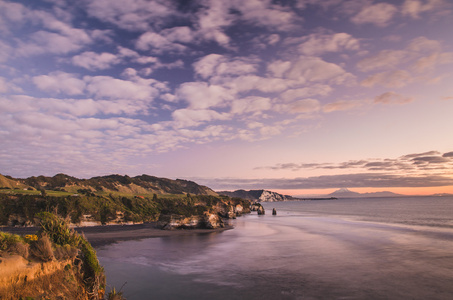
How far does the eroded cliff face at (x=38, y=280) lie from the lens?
36.2 ft

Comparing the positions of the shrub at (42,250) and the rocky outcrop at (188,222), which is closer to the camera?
the shrub at (42,250)

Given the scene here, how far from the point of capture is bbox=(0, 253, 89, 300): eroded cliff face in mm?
11031

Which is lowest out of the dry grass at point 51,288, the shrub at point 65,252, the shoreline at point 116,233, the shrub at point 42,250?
the shoreline at point 116,233

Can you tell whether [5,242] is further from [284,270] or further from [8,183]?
[8,183]

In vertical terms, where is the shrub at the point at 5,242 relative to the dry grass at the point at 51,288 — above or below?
above

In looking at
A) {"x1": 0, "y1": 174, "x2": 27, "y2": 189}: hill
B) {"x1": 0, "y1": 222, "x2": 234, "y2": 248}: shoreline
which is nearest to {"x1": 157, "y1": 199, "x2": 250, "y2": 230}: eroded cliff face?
{"x1": 0, "y1": 222, "x2": 234, "y2": 248}: shoreline

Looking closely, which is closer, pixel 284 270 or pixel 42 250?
pixel 42 250

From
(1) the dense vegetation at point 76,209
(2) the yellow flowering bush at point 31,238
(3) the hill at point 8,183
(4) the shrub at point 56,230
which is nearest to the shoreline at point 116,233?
(1) the dense vegetation at point 76,209

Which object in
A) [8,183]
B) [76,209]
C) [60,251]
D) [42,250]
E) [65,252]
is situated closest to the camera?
[42,250]

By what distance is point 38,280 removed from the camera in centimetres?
1227

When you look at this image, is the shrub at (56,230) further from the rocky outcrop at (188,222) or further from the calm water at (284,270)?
the rocky outcrop at (188,222)

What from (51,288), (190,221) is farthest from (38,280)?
(190,221)

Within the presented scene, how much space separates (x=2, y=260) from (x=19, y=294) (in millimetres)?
1746

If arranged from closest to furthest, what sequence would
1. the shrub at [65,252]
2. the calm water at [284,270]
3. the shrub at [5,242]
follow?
the shrub at [5,242] < the shrub at [65,252] < the calm water at [284,270]
